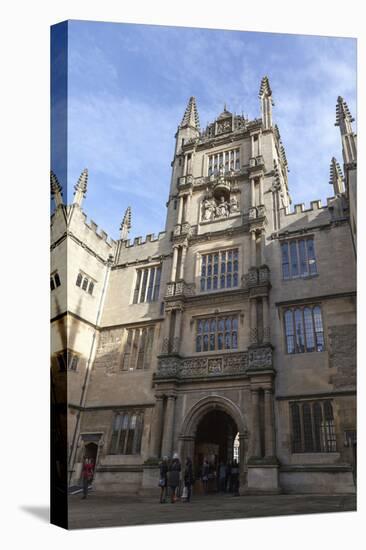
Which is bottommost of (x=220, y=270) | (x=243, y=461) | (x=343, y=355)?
(x=243, y=461)

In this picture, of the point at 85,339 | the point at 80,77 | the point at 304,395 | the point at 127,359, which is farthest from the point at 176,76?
the point at 304,395

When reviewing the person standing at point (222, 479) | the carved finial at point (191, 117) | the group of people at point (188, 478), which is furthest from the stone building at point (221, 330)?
the carved finial at point (191, 117)

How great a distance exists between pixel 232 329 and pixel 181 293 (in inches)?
108

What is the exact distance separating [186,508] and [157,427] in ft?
15.1

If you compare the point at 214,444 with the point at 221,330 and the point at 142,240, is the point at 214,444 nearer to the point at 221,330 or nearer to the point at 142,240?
the point at 221,330

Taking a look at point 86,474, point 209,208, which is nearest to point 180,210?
point 209,208

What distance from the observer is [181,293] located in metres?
18.4

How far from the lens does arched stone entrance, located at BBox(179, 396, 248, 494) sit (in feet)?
50.6

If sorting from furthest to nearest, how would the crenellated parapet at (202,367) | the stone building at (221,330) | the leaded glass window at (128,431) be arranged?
the crenellated parapet at (202,367), the leaded glass window at (128,431), the stone building at (221,330)

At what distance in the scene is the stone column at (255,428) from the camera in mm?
14633

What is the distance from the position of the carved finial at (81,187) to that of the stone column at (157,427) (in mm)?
8128

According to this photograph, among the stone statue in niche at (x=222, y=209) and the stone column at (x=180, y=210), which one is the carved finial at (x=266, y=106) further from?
the stone column at (x=180, y=210)

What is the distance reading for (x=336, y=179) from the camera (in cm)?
1925

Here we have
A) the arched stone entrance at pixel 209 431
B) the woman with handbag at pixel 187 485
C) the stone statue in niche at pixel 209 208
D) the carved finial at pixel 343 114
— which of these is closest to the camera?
the woman with handbag at pixel 187 485
